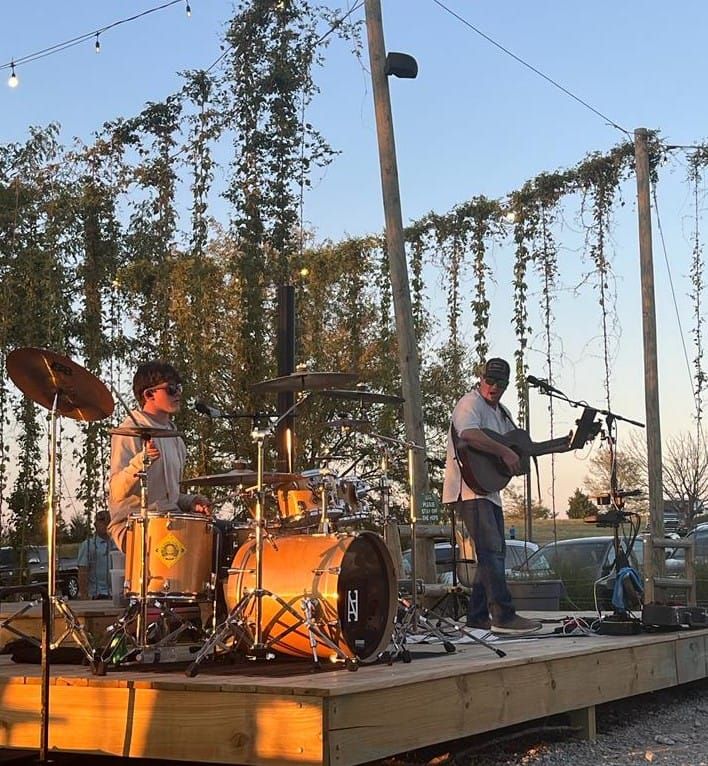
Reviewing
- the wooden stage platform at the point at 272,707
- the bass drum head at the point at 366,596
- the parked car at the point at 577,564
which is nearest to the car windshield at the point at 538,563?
the parked car at the point at 577,564

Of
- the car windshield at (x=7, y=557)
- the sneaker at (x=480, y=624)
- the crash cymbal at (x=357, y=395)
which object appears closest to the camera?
the crash cymbal at (x=357, y=395)

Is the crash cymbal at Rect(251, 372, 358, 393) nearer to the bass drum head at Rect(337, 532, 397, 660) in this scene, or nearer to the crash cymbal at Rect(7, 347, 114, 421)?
the bass drum head at Rect(337, 532, 397, 660)

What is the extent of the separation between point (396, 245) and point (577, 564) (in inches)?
195

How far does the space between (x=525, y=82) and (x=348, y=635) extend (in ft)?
27.2

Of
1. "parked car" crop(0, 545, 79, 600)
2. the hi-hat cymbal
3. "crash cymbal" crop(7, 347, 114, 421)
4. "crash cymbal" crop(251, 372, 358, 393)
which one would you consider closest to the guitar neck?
"crash cymbal" crop(251, 372, 358, 393)

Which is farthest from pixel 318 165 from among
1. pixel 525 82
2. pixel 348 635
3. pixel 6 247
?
pixel 348 635

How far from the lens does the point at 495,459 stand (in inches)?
241

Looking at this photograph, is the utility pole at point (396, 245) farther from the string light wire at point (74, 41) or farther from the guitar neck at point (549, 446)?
the guitar neck at point (549, 446)

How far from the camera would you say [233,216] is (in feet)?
39.2

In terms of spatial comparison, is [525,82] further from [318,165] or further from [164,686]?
[164,686]

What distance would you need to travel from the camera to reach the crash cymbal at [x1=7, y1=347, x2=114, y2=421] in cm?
466

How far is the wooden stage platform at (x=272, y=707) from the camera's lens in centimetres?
378

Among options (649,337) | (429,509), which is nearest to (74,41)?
(429,509)

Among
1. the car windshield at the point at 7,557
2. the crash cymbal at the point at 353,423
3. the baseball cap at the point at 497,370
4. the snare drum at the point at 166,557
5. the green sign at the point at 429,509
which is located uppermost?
the baseball cap at the point at 497,370
